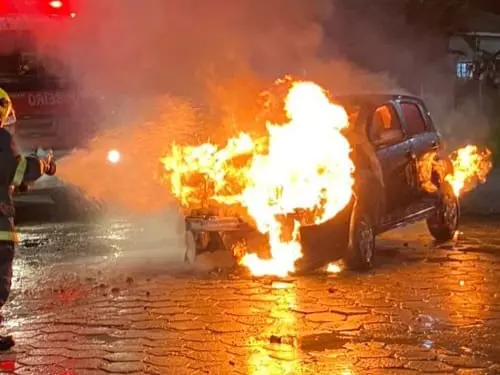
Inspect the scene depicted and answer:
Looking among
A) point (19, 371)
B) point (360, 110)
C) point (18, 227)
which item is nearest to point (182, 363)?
point (19, 371)

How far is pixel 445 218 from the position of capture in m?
10.5

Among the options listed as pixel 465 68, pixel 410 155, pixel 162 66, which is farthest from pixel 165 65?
pixel 465 68

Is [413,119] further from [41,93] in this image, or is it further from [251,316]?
[41,93]

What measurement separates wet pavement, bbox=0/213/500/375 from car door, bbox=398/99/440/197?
3.43 ft

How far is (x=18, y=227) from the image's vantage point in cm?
1303

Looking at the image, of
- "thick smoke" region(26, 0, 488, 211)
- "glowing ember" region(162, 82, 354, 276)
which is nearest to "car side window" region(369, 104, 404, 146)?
"glowing ember" region(162, 82, 354, 276)

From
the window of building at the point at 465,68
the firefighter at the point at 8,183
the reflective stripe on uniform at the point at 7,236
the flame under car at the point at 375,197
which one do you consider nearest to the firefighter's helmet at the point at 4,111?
the firefighter at the point at 8,183

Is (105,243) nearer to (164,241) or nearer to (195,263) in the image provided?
(164,241)

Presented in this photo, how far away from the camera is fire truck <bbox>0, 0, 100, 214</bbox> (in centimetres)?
1220

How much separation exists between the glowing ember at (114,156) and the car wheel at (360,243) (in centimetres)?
548

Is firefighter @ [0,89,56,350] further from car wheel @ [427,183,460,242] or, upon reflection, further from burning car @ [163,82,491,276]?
car wheel @ [427,183,460,242]

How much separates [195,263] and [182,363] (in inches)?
134

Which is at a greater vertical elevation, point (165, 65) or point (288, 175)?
point (165, 65)

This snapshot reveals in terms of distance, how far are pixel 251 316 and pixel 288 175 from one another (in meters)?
1.88
